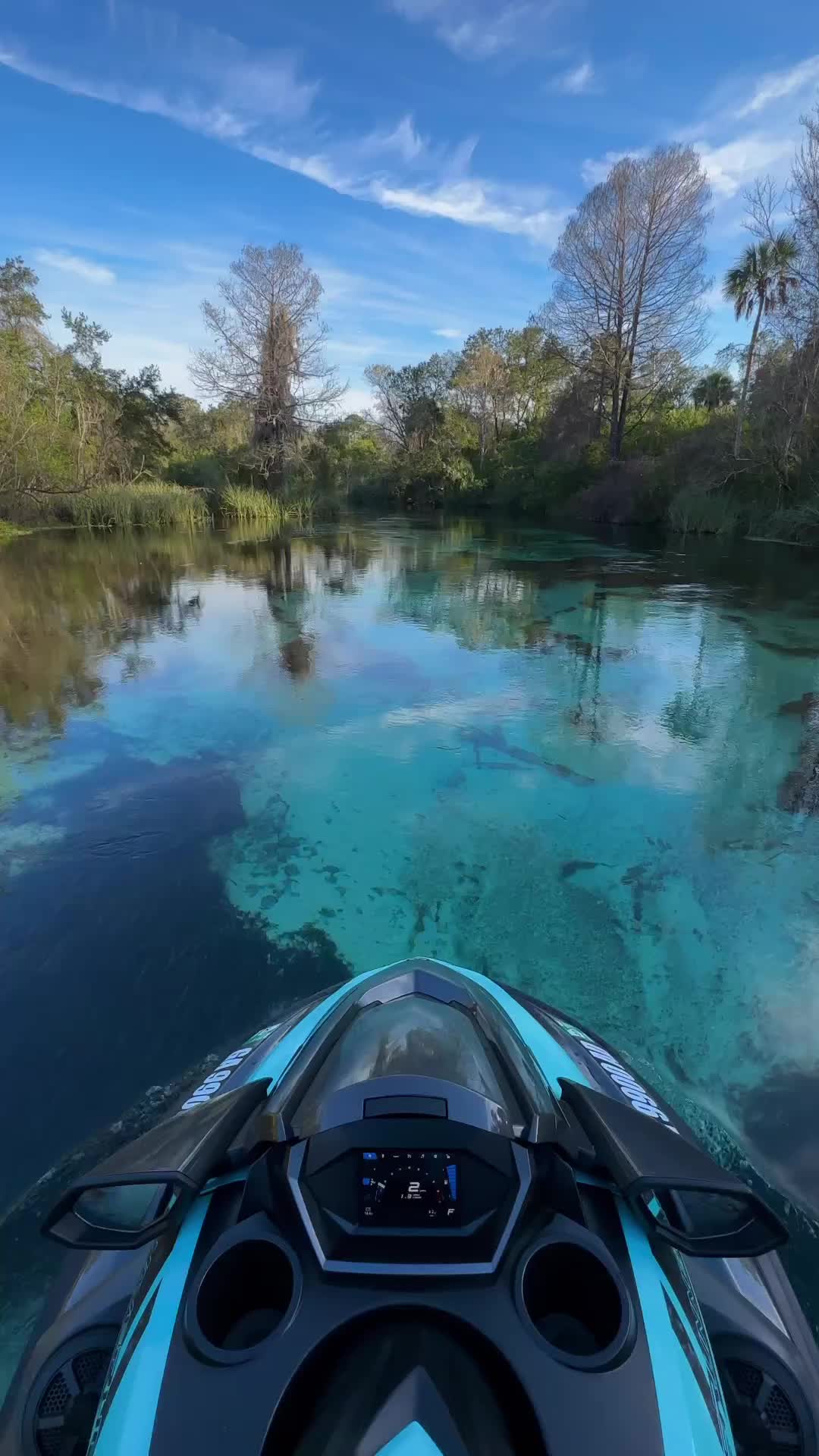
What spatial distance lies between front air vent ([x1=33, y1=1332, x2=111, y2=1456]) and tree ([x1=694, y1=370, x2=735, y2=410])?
27.9 m

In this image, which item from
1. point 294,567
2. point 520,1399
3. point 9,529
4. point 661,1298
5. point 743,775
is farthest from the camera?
point 9,529

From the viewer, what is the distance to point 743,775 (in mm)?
4129

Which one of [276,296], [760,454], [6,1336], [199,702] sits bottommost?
[6,1336]

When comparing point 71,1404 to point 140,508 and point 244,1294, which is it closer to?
point 244,1294

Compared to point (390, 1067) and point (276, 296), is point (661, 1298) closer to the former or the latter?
point (390, 1067)

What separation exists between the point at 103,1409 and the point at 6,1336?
753 mm

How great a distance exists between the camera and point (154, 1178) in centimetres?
107

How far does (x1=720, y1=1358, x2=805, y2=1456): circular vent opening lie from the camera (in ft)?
3.48

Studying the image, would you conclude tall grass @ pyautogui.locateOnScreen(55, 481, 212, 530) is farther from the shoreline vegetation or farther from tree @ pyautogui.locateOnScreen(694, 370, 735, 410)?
tree @ pyautogui.locateOnScreen(694, 370, 735, 410)

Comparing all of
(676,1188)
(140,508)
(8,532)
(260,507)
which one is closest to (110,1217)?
(676,1188)

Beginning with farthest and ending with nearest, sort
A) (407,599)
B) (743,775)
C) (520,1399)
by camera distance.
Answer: (407,599), (743,775), (520,1399)

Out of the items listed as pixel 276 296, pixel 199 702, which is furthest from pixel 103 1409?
pixel 276 296

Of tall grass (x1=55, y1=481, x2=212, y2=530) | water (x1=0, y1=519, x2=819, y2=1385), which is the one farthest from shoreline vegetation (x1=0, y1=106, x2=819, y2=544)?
water (x1=0, y1=519, x2=819, y2=1385)

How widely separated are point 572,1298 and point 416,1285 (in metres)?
0.31
